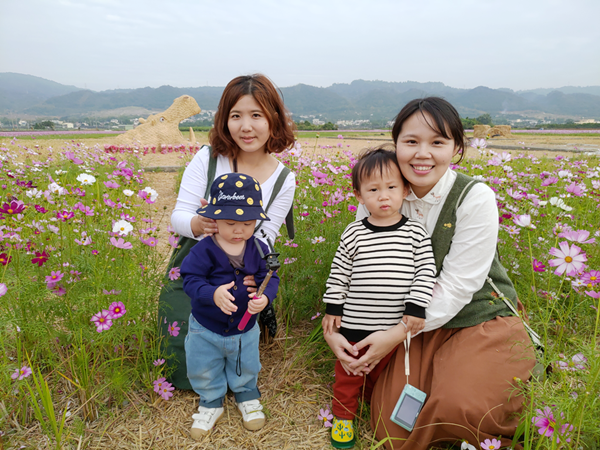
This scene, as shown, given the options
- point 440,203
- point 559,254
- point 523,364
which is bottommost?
point 523,364

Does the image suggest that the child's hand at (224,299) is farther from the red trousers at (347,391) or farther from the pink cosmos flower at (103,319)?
the red trousers at (347,391)

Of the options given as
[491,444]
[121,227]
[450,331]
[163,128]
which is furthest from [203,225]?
[163,128]

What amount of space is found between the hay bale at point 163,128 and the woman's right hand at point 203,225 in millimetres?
9910

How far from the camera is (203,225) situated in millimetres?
1591

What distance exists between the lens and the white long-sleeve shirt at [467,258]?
147 cm

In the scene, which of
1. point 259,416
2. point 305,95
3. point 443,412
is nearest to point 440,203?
point 443,412

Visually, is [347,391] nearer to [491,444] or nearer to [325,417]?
[325,417]

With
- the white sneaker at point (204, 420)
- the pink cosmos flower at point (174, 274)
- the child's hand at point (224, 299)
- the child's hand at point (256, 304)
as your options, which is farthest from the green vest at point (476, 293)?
the pink cosmos flower at point (174, 274)

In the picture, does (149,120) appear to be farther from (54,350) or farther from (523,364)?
(523,364)

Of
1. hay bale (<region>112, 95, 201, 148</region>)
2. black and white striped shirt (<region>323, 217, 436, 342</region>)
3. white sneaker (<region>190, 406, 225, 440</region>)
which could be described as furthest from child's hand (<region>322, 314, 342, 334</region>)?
hay bale (<region>112, 95, 201, 148</region>)

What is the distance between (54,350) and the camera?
1.67 meters

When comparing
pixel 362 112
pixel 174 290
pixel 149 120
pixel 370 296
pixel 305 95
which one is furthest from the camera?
pixel 305 95

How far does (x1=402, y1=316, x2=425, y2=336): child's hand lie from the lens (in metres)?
1.44

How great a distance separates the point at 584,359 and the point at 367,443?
88 centimetres
